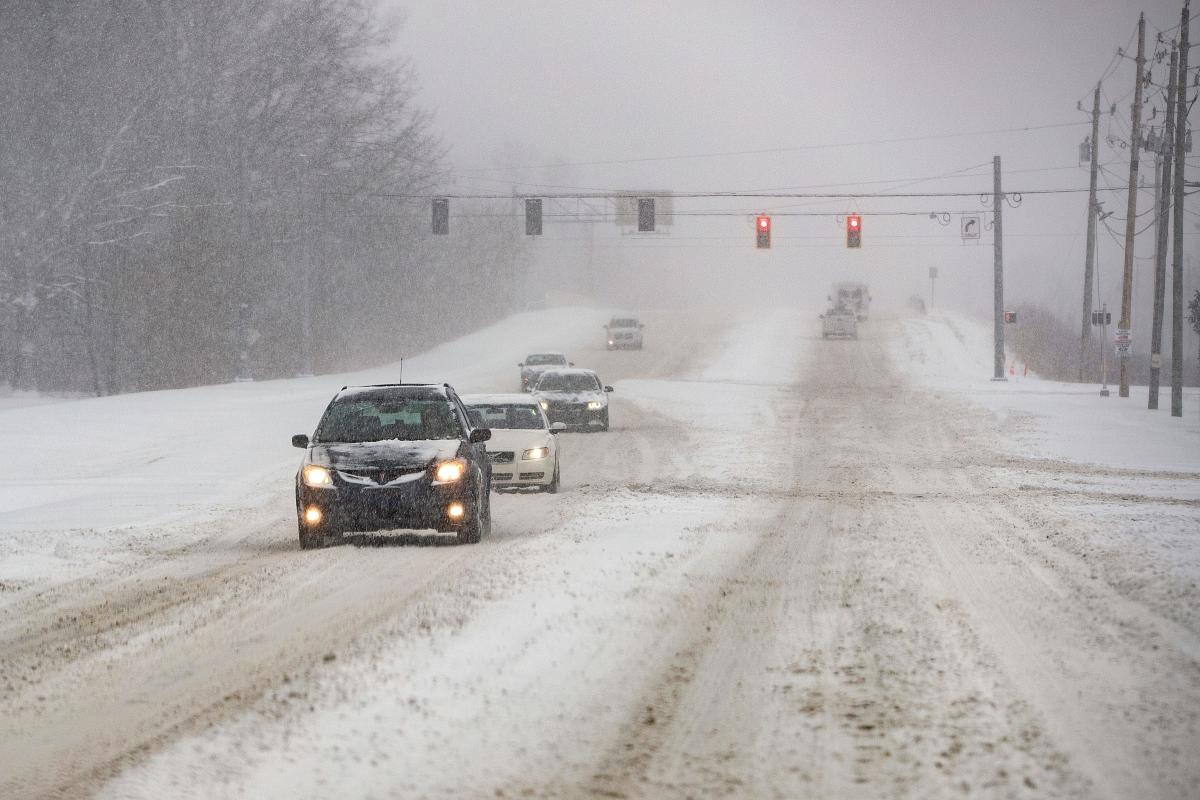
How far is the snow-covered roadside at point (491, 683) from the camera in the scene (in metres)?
5.75

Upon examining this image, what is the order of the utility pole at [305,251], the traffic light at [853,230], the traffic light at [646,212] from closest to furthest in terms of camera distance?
the traffic light at [646,212] < the traffic light at [853,230] < the utility pole at [305,251]

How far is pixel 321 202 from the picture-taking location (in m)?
53.0

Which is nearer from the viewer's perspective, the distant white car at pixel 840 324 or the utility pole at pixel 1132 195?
the utility pole at pixel 1132 195

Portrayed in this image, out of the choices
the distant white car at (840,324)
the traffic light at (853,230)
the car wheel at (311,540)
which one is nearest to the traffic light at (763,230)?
the traffic light at (853,230)

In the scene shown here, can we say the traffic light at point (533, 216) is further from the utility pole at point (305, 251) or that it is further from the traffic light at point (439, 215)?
the utility pole at point (305, 251)

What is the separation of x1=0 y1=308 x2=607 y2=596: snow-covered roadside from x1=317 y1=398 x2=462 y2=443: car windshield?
2049 millimetres

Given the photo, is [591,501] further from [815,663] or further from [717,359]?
[717,359]

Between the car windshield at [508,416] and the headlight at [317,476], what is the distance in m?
7.32

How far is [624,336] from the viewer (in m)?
68.4

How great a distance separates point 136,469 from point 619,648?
18.1m

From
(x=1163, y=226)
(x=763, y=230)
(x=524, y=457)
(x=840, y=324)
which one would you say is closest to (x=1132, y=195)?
(x=1163, y=226)

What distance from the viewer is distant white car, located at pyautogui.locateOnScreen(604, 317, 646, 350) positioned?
224 feet

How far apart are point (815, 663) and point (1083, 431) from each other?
2790 cm

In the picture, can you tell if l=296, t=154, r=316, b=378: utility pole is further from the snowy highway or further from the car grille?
the car grille
